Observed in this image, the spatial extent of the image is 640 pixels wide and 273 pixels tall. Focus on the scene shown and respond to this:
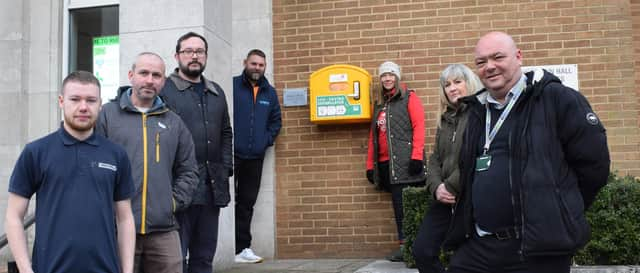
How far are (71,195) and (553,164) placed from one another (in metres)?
2.27

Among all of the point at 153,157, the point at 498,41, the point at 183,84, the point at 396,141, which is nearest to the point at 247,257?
the point at 396,141

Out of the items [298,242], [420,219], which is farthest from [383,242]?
[420,219]

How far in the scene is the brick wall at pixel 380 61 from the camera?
8.35 meters

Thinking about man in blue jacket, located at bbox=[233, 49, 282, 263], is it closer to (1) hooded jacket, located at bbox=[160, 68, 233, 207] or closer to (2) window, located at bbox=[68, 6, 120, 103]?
(2) window, located at bbox=[68, 6, 120, 103]

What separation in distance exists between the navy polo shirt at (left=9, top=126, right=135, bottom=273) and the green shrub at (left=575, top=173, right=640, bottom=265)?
14.1ft

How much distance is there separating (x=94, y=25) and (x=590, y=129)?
7.64 m

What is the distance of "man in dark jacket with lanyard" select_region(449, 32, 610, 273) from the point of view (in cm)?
348

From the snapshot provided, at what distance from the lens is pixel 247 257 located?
27.4ft

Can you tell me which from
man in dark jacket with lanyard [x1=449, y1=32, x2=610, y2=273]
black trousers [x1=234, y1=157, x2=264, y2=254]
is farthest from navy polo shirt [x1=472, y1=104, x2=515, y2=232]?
black trousers [x1=234, y1=157, x2=264, y2=254]

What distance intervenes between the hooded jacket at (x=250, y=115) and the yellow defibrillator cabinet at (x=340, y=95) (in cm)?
51

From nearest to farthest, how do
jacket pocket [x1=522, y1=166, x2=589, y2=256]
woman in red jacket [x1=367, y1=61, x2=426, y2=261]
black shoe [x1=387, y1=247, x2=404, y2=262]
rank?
jacket pocket [x1=522, y1=166, x2=589, y2=256], black shoe [x1=387, y1=247, x2=404, y2=262], woman in red jacket [x1=367, y1=61, x2=426, y2=261]

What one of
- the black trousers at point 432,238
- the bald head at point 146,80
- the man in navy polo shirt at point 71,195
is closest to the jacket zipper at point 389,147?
the black trousers at point 432,238

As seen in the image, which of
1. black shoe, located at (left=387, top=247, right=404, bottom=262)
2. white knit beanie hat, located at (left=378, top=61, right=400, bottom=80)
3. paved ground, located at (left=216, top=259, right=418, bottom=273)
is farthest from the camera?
white knit beanie hat, located at (left=378, top=61, right=400, bottom=80)

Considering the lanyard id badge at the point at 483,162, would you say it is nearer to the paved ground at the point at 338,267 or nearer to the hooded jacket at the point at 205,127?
the hooded jacket at the point at 205,127
